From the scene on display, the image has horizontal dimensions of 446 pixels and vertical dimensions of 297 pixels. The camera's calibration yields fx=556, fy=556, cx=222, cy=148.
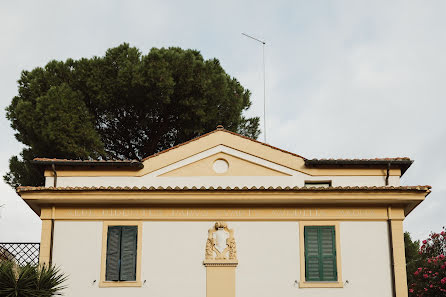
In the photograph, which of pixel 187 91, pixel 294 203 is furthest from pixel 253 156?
pixel 187 91

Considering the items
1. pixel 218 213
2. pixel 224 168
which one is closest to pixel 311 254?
pixel 218 213

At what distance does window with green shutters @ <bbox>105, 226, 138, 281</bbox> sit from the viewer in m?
13.2

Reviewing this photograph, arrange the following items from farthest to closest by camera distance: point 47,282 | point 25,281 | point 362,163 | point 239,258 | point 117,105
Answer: point 117,105 < point 362,163 < point 239,258 < point 47,282 < point 25,281

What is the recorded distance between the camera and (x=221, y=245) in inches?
526

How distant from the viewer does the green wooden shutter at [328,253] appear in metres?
13.2

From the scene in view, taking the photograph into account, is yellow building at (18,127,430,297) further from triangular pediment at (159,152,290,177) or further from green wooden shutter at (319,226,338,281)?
triangular pediment at (159,152,290,177)

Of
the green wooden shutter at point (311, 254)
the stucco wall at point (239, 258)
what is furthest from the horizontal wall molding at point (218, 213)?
the green wooden shutter at point (311, 254)

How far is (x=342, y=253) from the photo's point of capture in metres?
13.3

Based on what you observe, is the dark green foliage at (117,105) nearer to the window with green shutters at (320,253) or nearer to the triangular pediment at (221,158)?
the triangular pediment at (221,158)

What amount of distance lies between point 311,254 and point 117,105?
39.6 ft

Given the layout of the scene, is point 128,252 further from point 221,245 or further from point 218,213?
point 218,213

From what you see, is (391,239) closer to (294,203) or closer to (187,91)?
(294,203)

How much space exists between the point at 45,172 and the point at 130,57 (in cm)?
A: 910

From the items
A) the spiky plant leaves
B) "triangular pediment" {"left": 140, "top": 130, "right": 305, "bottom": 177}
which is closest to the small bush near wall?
"triangular pediment" {"left": 140, "top": 130, "right": 305, "bottom": 177}
